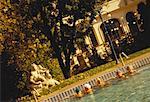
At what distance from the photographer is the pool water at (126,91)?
23.8 metres

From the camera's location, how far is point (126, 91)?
86.6ft

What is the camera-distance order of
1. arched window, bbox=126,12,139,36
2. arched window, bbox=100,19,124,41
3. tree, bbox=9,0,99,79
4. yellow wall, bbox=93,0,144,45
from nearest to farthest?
tree, bbox=9,0,99,79 < yellow wall, bbox=93,0,144,45 < arched window, bbox=100,19,124,41 < arched window, bbox=126,12,139,36

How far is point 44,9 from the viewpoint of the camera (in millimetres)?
41969

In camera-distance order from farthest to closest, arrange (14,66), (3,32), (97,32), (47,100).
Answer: (97,32)
(14,66)
(3,32)
(47,100)

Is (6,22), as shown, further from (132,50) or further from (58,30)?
(132,50)

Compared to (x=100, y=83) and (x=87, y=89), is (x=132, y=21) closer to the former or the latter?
(x=100, y=83)

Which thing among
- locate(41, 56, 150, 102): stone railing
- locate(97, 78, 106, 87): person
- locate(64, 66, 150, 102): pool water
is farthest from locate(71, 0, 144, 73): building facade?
locate(64, 66, 150, 102): pool water

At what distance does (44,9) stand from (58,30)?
3069 mm

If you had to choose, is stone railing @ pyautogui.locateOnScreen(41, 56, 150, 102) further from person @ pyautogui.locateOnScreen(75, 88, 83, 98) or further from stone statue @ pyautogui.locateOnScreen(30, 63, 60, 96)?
stone statue @ pyautogui.locateOnScreen(30, 63, 60, 96)

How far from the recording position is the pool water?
78.0 feet

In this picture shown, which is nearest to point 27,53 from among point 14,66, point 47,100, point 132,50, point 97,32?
point 14,66

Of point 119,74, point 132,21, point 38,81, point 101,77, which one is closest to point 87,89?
point 119,74

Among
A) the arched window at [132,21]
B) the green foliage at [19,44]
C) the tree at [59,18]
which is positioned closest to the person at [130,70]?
the green foliage at [19,44]

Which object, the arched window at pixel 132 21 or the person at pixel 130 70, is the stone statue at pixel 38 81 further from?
the arched window at pixel 132 21
